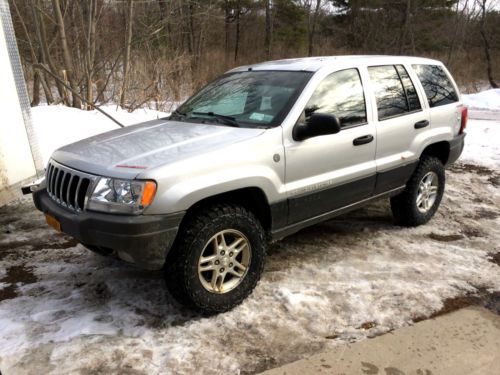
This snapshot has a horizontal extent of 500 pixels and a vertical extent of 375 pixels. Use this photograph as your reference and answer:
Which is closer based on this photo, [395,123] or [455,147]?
[395,123]

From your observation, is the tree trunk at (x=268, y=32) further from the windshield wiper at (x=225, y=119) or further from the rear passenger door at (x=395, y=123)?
the windshield wiper at (x=225, y=119)

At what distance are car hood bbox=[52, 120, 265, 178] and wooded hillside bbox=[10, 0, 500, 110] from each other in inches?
191

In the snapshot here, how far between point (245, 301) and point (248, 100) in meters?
1.64

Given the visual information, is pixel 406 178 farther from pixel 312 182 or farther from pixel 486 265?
pixel 312 182

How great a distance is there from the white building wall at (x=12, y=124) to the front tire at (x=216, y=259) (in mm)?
2098

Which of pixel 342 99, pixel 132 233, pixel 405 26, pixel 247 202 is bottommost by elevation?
pixel 247 202

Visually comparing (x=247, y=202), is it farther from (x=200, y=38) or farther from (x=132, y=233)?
(x=200, y=38)

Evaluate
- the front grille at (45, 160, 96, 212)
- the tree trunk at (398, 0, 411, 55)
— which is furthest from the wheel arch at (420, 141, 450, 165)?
the tree trunk at (398, 0, 411, 55)

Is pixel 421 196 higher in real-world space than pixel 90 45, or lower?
lower

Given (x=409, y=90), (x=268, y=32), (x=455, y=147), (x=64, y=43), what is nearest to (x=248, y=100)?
(x=409, y=90)

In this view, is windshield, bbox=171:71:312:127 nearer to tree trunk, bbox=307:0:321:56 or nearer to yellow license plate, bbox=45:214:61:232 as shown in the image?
yellow license plate, bbox=45:214:61:232

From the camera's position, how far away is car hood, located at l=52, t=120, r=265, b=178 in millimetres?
2947

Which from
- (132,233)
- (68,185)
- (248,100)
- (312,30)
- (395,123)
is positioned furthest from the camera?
(312,30)

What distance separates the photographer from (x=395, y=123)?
429 centimetres
